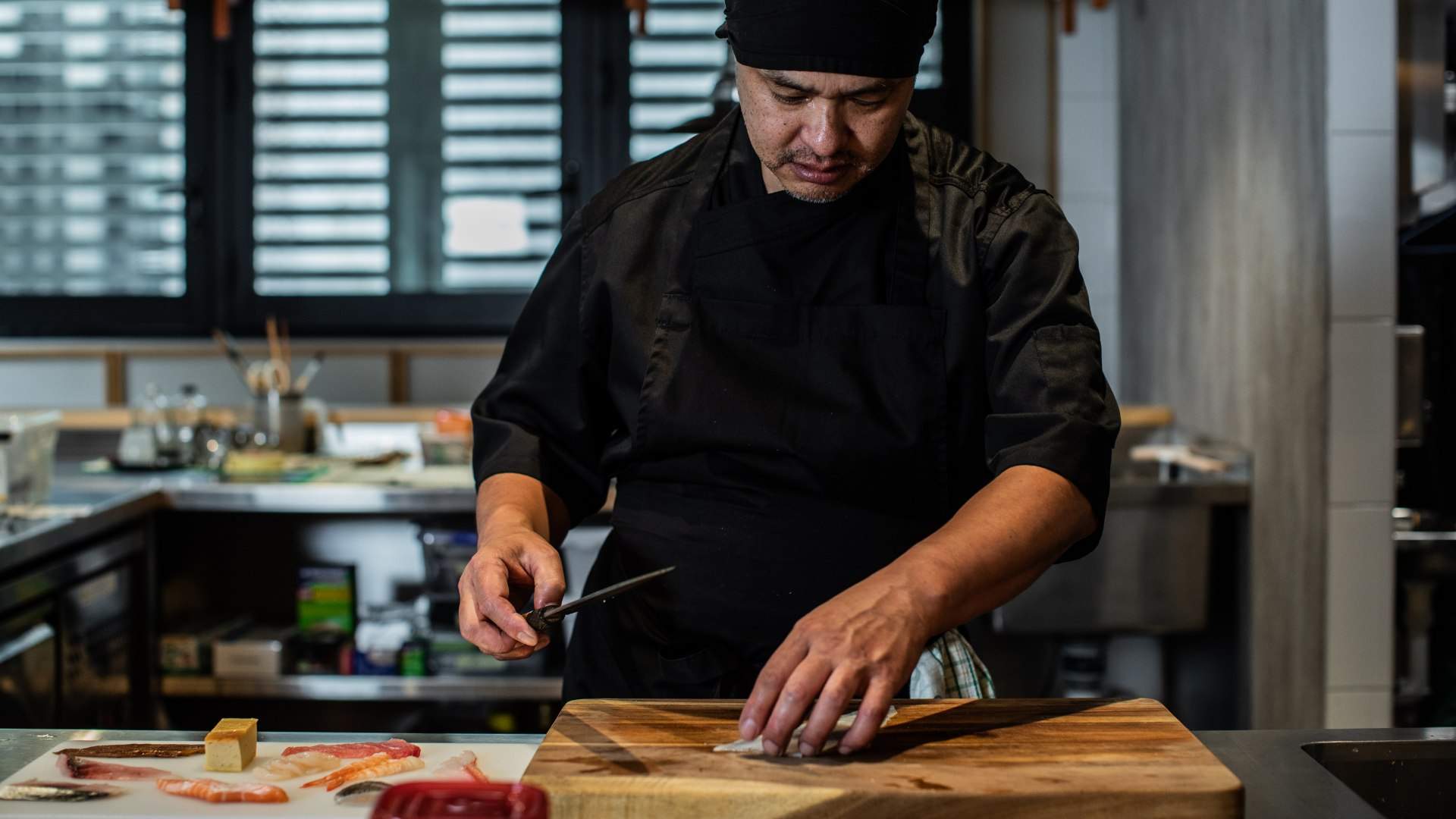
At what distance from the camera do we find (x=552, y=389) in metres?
1.54

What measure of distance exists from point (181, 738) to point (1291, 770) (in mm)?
979

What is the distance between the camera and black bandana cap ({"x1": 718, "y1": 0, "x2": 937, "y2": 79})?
1276mm

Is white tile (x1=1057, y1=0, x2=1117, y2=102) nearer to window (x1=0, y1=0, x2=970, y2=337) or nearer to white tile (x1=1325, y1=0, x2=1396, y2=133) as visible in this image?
window (x1=0, y1=0, x2=970, y2=337)

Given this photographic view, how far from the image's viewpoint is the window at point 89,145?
4387mm

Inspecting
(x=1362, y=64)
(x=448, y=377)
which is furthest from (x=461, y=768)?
(x=448, y=377)

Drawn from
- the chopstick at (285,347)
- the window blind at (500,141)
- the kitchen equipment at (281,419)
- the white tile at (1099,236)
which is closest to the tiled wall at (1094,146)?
the white tile at (1099,236)

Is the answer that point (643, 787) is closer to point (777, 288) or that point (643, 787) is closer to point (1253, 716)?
point (777, 288)

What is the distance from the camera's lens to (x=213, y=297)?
448 cm

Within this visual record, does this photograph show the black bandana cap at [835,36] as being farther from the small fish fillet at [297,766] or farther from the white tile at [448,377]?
the white tile at [448,377]

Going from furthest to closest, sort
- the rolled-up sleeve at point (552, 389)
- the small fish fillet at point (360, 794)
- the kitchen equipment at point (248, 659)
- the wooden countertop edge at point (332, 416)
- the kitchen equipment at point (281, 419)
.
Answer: the wooden countertop edge at point (332, 416), the kitchen equipment at point (281, 419), the kitchen equipment at point (248, 659), the rolled-up sleeve at point (552, 389), the small fish fillet at point (360, 794)

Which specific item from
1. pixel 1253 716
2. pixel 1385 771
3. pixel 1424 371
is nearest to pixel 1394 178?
pixel 1424 371

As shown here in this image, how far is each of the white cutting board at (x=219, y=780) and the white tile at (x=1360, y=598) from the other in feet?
5.93

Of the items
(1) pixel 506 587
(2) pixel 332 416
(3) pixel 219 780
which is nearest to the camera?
(3) pixel 219 780

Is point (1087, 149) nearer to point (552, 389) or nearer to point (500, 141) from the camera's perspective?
point (500, 141)
